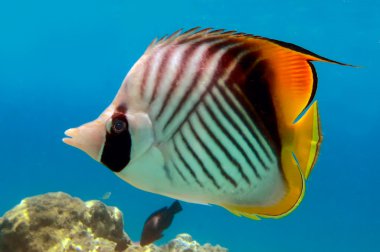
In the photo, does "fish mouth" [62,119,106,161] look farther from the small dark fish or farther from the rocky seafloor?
the small dark fish

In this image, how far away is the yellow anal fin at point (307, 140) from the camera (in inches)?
38.5

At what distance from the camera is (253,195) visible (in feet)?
3.29

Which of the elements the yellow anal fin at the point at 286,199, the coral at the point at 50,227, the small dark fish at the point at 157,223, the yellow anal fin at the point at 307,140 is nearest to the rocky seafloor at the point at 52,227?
the coral at the point at 50,227

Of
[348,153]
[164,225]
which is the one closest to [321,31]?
[164,225]

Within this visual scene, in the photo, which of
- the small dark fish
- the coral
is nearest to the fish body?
the coral

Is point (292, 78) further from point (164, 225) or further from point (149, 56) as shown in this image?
point (164, 225)

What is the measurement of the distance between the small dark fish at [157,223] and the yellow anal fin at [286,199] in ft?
15.1

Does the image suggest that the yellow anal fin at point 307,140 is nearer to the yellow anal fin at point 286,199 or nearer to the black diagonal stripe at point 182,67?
the yellow anal fin at point 286,199

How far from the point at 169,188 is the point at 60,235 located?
3367mm

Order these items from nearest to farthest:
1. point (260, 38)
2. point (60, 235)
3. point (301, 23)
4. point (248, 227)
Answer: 1. point (260, 38)
2. point (60, 235)
3. point (301, 23)
4. point (248, 227)

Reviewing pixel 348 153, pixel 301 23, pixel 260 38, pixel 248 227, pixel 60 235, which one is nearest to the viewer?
pixel 260 38

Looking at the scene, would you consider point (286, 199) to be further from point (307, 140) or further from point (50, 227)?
point (50, 227)

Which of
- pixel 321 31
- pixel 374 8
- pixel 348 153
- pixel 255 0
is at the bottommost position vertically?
pixel 348 153

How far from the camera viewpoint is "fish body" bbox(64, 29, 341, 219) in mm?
925
